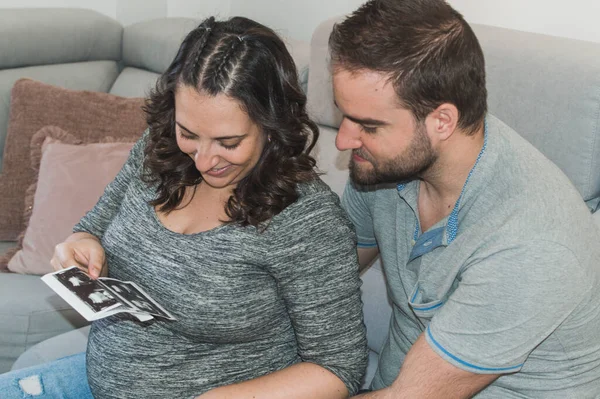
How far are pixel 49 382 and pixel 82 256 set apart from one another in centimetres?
28

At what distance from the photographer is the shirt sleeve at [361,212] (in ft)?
5.11

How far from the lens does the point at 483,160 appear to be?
4.13 feet

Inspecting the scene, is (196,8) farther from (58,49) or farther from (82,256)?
(82,256)

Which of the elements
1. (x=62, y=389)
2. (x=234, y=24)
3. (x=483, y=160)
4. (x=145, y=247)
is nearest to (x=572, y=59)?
(x=483, y=160)

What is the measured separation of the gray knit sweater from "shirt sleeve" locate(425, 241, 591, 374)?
7.6 inches

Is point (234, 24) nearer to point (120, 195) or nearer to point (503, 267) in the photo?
point (120, 195)

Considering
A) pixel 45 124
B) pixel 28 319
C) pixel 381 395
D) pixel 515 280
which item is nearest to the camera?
pixel 515 280

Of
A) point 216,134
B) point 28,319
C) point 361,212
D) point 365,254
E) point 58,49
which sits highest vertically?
point 216,134

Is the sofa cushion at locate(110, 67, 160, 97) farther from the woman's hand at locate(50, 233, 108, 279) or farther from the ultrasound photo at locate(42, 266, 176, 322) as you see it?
the ultrasound photo at locate(42, 266, 176, 322)

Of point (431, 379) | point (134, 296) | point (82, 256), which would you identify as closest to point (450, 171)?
point (431, 379)

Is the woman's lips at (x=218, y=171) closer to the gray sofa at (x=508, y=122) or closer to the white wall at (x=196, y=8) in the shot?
the gray sofa at (x=508, y=122)

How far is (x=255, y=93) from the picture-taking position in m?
1.27

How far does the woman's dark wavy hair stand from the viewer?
1.27 m

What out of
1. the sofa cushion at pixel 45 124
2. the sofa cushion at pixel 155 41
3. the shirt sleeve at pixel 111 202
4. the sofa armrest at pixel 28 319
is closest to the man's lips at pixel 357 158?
the shirt sleeve at pixel 111 202
